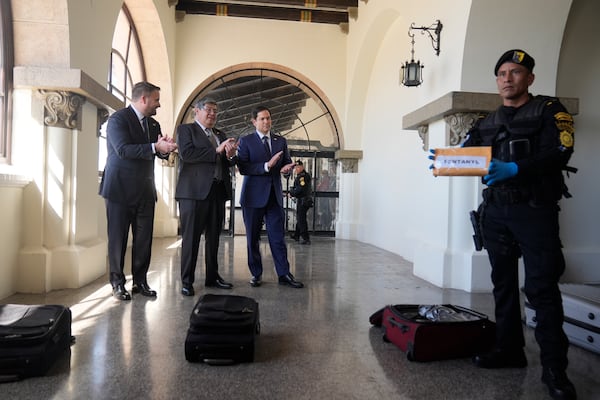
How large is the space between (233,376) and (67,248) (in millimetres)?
2731

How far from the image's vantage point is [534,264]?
84.7 inches

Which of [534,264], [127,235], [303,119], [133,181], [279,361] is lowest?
[279,361]

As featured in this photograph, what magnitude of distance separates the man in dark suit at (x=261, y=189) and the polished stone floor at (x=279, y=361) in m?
0.38

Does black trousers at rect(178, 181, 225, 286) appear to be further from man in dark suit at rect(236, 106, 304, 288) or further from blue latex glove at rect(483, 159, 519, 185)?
blue latex glove at rect(483, 159, 519, 185)

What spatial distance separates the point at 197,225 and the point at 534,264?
283 centimetres

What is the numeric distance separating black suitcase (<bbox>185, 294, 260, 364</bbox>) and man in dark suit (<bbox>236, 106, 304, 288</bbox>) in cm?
188

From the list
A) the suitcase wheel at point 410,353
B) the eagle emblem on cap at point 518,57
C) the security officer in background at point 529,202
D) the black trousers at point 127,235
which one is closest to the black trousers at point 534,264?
the security officer in background at point 529,202

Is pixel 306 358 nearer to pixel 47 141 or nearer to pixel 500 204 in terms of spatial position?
pixel 500 204

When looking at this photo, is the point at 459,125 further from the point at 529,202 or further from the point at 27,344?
the point at 27,344

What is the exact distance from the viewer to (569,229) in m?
4.86

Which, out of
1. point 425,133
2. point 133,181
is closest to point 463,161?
point 133,181

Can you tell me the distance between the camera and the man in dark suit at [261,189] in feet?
14.1

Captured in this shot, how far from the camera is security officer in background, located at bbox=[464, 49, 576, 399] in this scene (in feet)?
6.79

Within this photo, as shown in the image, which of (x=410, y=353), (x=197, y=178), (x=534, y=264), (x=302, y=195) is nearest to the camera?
(x=534, y=264)
